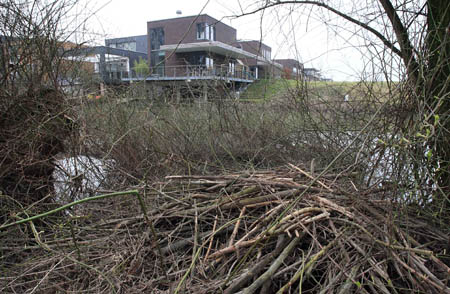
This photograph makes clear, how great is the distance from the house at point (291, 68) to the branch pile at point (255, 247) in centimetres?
173

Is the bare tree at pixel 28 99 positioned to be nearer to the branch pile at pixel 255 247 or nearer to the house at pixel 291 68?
the branch pile at pixel 255 247

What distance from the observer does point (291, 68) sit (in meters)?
4.69

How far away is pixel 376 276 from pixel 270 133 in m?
3.14

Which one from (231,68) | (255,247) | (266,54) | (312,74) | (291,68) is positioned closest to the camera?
(255,247)

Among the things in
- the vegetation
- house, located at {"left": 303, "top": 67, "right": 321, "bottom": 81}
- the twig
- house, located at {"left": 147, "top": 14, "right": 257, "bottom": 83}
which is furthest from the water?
house, located at {"left": 303, "top": 67, "right": 321, "bottom": 81}

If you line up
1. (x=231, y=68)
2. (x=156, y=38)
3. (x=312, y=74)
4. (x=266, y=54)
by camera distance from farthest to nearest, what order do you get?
(x=156, y=38)
(x=231, y=68)
(x=266, y=54)
(x=312, y=74)

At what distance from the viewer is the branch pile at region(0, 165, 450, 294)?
1894mm

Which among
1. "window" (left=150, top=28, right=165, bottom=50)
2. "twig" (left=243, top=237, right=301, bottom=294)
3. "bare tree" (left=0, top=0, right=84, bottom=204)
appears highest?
"window" (left=150, top=28, right=165, bottom=50)

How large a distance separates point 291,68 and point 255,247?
3.20 metres

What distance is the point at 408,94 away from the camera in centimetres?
214

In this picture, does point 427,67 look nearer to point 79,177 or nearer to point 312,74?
point 312,74

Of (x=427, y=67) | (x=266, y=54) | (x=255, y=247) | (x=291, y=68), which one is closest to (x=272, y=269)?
(x=255, y=247)

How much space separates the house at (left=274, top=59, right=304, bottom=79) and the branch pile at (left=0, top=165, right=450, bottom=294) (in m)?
1.73

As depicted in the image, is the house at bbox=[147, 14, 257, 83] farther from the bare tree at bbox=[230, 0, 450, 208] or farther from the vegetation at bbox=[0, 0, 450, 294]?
the bare tree at bbox=[230, 0, 450, 208]
